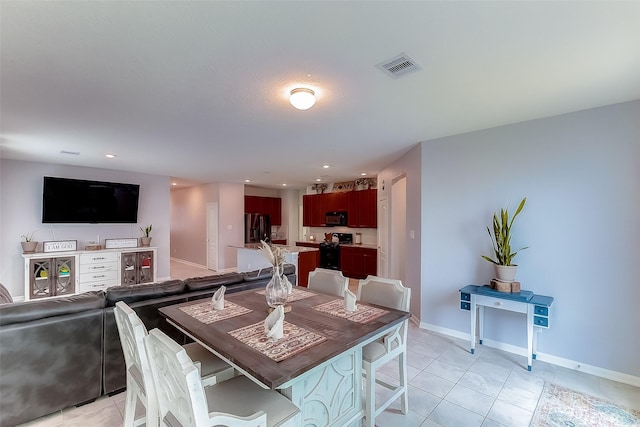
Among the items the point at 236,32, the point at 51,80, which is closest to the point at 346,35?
the point at 236,32

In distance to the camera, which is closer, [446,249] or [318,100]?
[318,100]

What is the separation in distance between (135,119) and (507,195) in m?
4.13

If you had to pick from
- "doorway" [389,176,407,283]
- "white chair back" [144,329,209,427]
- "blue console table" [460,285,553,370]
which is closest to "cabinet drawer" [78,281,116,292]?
"white chair back" [144,329,209,427]

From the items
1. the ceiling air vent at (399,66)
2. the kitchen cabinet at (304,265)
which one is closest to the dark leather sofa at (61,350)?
the ceiling air vent at (399,66)

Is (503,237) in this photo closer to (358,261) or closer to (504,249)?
(504,249)

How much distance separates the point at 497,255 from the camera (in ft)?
10.0

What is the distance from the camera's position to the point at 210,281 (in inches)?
113

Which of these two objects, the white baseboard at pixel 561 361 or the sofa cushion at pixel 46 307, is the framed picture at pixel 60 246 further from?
the white baseboard at pixel 561 361

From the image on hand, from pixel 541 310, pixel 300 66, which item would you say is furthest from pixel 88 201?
pixel 541 310

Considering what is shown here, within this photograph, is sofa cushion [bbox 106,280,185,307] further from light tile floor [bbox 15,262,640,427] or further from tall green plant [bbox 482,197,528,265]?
tall green plant [bbox 482,197,528,265]

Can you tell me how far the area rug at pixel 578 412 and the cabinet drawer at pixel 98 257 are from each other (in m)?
6.80

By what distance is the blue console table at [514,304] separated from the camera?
8.93ft

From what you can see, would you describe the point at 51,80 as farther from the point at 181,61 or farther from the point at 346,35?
the point at 346,35

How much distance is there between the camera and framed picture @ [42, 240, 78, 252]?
5.20 m
